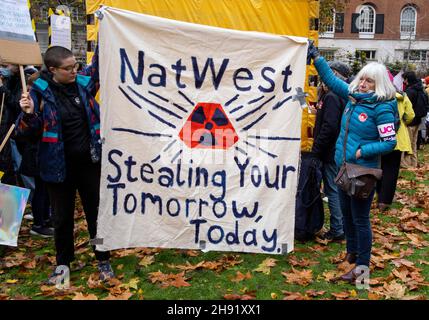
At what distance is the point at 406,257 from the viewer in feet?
16.8

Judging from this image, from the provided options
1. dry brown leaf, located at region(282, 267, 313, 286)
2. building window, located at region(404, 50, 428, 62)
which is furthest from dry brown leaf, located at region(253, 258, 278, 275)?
building window, located at region(404, 50, 428, 62)

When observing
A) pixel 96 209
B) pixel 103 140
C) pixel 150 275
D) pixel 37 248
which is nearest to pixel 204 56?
pixel 103 140

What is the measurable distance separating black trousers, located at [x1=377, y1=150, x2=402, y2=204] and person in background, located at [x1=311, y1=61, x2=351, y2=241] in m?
1.78

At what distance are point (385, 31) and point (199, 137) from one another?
47.0 m

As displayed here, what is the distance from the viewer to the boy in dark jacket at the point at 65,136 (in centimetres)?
400

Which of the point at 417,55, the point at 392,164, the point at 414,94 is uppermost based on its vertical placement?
the point at 417,55

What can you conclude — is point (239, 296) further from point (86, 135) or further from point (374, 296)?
point (86, 135)

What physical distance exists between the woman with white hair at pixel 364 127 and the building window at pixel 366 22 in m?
45.9

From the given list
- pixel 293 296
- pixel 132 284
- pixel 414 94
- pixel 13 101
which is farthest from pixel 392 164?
pixel 13 101

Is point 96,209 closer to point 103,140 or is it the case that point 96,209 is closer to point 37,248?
point 103,140

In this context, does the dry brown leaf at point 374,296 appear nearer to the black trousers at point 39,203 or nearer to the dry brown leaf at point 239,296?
the dry brown leaf at point 239,296

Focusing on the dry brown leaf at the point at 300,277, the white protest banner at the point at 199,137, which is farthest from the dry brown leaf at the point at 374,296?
the white protest banner at the point at 199,137

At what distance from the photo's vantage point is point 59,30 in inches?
299

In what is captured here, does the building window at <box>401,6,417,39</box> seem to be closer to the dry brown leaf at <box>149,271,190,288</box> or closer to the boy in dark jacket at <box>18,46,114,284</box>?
the dry brown leaf at <box>149,271,190,288</box>
